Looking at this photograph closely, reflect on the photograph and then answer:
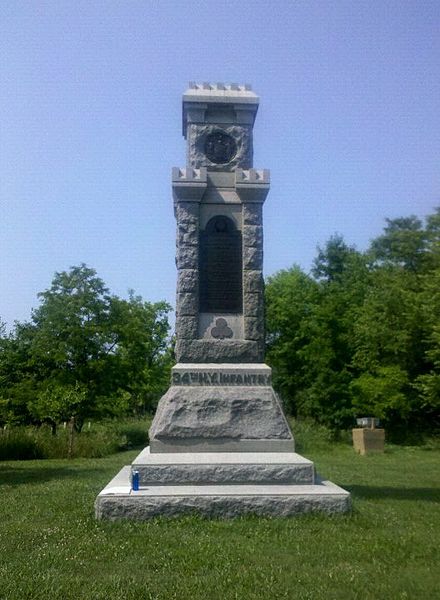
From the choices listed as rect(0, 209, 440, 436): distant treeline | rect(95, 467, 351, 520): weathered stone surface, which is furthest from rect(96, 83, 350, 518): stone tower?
rect(0, 209, 440, 436): distant treeline

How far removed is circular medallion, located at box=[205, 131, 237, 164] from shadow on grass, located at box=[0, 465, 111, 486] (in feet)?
24.4

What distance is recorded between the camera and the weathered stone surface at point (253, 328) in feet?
34.2

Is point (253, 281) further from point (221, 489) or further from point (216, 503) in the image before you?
point (216, 503)

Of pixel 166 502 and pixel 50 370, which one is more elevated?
pixel 50 370

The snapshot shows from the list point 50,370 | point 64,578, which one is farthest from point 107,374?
point 64,578

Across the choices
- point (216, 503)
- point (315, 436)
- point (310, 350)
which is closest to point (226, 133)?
point (216, 503)

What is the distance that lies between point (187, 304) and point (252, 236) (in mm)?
1663

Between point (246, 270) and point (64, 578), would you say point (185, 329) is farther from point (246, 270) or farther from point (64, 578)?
point (64, 578)

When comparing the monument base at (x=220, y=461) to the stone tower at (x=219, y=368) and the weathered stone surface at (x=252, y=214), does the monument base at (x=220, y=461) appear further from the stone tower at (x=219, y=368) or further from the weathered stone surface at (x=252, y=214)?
the weathered stone surface at (x=252, y=214)

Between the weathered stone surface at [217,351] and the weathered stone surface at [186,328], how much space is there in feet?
0.33

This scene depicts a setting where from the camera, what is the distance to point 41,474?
14.8m

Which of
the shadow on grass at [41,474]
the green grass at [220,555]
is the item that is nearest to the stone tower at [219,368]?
the green grass at [220,555]

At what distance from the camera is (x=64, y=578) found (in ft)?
18.0

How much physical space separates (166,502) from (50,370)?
22107 millimetres
